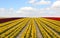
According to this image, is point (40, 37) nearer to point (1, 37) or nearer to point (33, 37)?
point (33, 37)

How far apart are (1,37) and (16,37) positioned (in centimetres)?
229

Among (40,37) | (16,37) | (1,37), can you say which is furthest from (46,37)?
(1,37)

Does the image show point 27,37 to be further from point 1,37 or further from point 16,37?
point 1,37

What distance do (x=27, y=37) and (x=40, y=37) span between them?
85.1 inches

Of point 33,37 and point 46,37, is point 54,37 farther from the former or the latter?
point 33,37

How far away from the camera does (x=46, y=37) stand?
77.0ft

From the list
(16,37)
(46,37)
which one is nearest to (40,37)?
(46,37)

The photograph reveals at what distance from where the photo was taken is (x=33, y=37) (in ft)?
77.5

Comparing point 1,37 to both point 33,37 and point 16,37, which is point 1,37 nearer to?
point 16,37

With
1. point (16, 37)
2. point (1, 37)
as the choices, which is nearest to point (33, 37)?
point (16, 37)

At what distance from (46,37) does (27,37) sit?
112 inches

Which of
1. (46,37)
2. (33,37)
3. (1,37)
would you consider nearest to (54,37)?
(46,37)

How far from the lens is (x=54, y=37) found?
23.6 meters

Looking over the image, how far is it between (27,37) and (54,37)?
4.08 m
